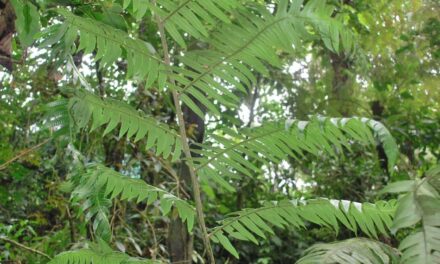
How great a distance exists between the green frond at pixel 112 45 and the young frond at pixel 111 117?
0.32 feet

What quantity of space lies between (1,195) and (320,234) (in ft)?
7.18

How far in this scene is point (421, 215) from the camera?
734mm

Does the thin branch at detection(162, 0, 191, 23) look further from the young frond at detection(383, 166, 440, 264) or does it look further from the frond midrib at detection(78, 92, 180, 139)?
the young frond at detection(383, 166, 440, 264)

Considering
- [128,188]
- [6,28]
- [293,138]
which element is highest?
[6,28]

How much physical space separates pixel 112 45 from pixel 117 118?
19cm

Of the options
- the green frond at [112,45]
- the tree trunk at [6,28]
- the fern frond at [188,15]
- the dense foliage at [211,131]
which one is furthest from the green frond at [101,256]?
the tree trunk at [6,28]

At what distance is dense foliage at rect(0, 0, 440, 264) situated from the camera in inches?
49.5

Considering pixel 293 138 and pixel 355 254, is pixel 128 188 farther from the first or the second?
pixel 355 254

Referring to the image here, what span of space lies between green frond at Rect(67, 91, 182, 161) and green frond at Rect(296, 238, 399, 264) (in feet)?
1.58

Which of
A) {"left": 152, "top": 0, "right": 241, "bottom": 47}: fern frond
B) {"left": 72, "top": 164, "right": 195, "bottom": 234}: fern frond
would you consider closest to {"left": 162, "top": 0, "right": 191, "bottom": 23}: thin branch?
{"left": 152, "top": 0, "right": 241, "bottom": 47}: fern frond

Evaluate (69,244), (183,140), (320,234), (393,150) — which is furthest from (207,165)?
(320,234)

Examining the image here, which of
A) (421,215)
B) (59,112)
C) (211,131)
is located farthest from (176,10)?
(211,131)

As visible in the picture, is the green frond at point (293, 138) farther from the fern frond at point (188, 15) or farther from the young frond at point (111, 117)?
the fern frond at point (188, 15)

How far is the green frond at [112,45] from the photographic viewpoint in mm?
1275
